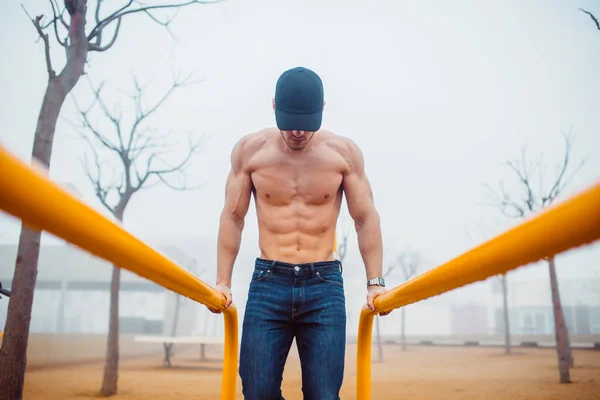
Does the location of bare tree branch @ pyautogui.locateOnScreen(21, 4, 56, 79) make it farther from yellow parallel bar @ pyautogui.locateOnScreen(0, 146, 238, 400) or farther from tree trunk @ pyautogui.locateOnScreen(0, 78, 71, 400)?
yellow parallel bar @ pyautogui.locateOnScreen(0, 146, 238, 400)

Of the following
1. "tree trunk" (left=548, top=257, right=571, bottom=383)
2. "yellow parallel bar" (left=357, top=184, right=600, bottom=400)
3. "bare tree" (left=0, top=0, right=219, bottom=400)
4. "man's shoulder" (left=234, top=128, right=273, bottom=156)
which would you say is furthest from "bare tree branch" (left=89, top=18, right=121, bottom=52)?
"tree trunk" (left=548, top=257, right=571, bottom=383)

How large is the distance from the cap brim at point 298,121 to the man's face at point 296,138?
0.31 ft

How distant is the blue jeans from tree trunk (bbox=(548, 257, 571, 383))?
8.43 m

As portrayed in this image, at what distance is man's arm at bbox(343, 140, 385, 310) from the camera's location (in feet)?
8.21

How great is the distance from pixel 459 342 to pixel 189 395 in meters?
23.1

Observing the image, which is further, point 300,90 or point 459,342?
point 459,342

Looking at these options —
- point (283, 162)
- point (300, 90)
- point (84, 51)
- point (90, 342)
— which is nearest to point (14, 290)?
point (84, 51)

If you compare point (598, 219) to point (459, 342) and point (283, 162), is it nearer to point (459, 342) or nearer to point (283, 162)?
point (283, 162)

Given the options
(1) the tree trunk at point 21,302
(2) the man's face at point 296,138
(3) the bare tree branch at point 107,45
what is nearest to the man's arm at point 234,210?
(2) the man's face at point 296,138

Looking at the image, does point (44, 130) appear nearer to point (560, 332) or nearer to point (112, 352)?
point (112, 352)

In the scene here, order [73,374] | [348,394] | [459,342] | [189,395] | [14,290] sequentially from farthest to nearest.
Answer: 1. [459,342]
2. [73,374]
3. [348,394]
4. [189,395]
5. [14,290]

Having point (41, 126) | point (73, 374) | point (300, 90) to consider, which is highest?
point (41, 126)

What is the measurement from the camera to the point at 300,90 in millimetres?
2299

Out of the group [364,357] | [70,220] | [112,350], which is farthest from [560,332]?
[70,220]
